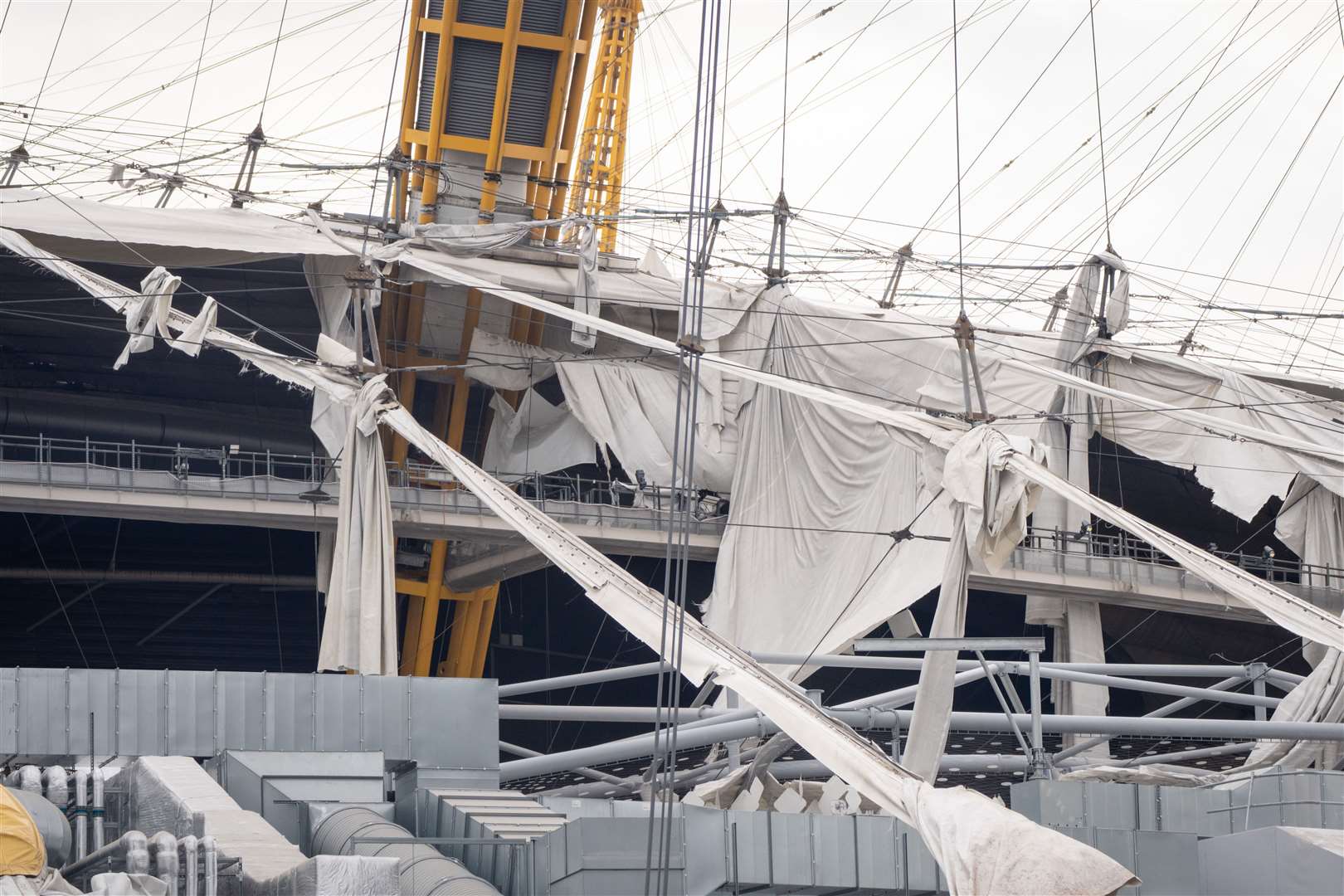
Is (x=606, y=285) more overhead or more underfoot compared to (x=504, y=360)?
more overhead

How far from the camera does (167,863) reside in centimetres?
1628

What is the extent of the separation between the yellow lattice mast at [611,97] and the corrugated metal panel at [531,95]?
59.1ft

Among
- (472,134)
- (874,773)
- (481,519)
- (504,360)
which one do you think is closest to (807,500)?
(481,519)

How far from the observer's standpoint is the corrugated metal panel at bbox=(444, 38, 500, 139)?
38844mm

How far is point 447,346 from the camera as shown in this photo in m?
39.8

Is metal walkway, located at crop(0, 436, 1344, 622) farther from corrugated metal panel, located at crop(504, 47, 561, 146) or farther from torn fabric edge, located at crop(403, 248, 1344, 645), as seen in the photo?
torn fabric edge, located at crop(403, 248, 1344, 645)

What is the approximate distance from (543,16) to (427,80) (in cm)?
286

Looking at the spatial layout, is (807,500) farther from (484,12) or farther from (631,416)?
(484,12)

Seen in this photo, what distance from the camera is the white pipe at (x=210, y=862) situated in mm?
16625

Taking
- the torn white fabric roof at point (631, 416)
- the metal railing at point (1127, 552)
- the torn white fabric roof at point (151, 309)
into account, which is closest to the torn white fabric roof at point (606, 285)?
the torn white fabric roof at point (631, 416)

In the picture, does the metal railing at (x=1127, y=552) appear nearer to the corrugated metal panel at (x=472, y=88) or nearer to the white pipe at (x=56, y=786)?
the corrugated metal panel at (x=472, y=88)

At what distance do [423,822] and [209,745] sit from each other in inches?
148

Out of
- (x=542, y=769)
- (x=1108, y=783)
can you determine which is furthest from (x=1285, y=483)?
(x=542, y=769)

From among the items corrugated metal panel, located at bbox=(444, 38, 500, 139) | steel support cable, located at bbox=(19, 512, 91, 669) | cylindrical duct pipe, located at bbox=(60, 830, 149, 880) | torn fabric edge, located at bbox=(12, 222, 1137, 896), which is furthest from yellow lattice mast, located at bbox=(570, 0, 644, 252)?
cylindrical duct pipe, located at bbox=(60, 830, 149, 880)
